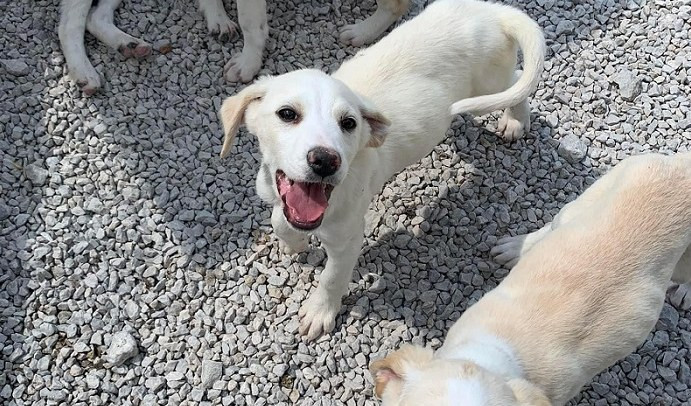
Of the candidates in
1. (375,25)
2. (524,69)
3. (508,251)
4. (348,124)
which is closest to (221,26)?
(375,25)

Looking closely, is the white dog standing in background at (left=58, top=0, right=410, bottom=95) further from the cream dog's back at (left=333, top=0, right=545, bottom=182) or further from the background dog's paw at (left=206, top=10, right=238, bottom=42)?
the cream dog's back at (left=333, top=0, right=545, bottom=182)

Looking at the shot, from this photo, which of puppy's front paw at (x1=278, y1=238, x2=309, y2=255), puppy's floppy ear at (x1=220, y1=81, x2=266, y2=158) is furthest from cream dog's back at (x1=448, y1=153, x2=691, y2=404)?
puppy's floppy ear at (x1=220, y1=81, x2=266, y2=158)

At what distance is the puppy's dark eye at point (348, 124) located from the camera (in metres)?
2.93

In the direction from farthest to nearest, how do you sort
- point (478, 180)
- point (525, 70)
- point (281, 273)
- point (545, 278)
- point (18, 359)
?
point (478, 180), point (281, 273), point (18, 359), point (525, 70), point (545, 278)

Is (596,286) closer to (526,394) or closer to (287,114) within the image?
(526,394)

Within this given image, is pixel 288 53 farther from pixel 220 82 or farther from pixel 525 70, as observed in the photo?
pixel 525 70

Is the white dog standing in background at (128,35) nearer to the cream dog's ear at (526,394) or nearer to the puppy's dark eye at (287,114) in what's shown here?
the puppy's dark eye at (287,114)

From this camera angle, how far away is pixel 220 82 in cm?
467

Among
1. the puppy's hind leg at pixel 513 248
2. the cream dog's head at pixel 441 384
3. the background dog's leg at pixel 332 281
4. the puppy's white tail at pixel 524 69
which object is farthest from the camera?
the puppy's hind leg at pixel 513 248

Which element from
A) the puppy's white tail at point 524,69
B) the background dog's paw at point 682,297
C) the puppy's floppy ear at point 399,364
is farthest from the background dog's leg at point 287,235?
the background dog's paw at point 682,297

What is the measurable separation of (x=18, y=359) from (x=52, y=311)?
1.01 ft

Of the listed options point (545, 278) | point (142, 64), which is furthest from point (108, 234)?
point (545, 278)

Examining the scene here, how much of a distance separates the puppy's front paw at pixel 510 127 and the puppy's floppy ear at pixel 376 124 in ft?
5.17

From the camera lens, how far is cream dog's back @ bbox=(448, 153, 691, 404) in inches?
111
